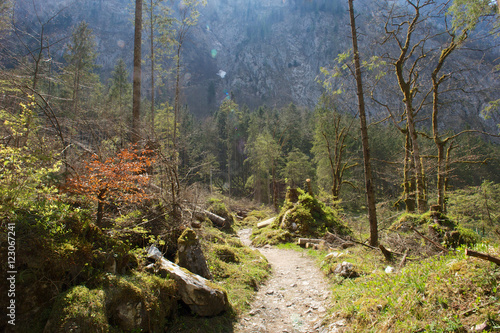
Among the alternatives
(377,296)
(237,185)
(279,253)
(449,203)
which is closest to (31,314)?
(377,296)

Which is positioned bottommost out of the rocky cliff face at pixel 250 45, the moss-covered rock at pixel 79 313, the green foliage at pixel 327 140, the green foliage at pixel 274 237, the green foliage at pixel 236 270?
the green foliage at pixel 274 237

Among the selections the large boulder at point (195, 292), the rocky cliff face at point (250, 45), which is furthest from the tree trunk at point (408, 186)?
the rocky cliff face at point (250, 45)

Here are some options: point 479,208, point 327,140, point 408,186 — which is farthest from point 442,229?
point 327,140

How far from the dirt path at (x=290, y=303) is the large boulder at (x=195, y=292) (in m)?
0.49

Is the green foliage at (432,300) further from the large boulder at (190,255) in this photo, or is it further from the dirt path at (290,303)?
the large boulder at (190,255)

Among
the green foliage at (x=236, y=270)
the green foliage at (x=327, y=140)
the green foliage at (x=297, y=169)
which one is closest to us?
the green foliage at (x=236, y=270)

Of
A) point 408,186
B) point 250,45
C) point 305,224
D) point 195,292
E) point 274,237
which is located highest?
point 250,45

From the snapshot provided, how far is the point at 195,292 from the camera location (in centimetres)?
375

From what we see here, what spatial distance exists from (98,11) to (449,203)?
5149 inches

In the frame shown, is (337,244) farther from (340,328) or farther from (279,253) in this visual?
(340,328)

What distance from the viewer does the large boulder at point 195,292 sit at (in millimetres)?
3736

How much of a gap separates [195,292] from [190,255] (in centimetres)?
96

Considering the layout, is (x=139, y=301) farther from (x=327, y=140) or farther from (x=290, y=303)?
(x=327, y=140)

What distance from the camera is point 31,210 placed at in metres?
2.70
